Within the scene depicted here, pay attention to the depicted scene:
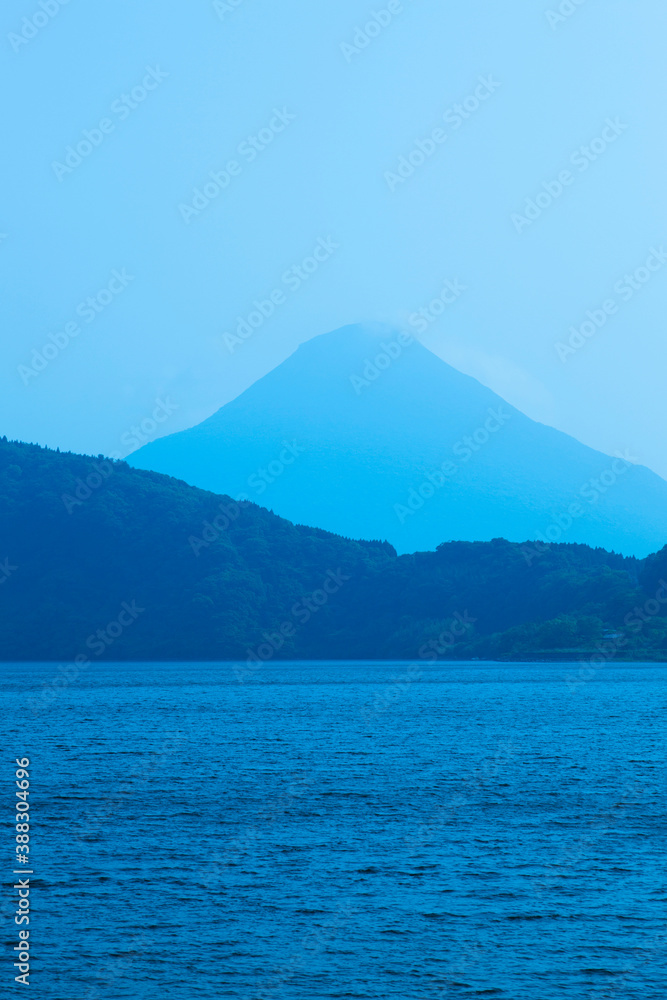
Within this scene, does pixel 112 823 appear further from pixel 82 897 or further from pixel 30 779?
pixel 30 779

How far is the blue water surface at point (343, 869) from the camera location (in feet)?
85.4

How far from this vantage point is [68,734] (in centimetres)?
8694

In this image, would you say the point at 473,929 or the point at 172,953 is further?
the point at 473,929

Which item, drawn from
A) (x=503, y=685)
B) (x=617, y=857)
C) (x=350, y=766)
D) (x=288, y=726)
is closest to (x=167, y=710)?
(x=288, y=726)

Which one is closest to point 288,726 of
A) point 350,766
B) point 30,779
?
point 350,766

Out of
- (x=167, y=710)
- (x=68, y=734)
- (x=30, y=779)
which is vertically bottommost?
(x=30, y=779)

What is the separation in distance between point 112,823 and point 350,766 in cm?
2358

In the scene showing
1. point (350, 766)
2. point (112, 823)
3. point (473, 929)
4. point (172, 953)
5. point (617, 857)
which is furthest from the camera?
point (350, 766)

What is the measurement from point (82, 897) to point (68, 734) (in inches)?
2244

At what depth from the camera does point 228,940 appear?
28469 mm

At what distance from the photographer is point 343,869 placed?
1417 inches

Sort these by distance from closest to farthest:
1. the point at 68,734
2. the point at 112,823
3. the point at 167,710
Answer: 1. the point at 112,823
2. the point at 68,734
3. the point at 167,710

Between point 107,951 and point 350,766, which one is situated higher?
point 350,766

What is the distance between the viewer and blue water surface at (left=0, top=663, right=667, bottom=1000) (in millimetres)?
26031
